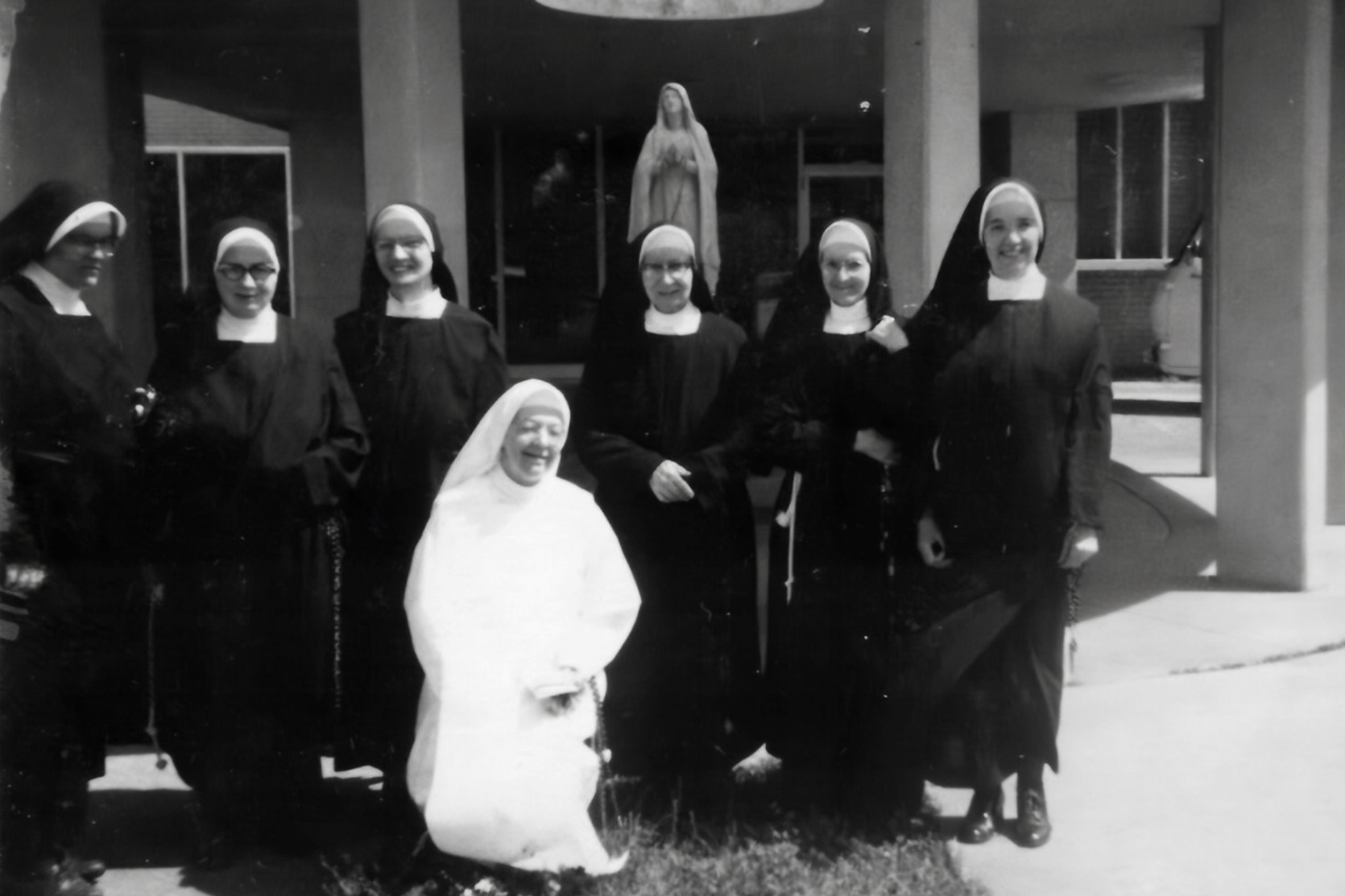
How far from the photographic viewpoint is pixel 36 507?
377 cm

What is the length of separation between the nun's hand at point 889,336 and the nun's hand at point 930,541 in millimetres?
471

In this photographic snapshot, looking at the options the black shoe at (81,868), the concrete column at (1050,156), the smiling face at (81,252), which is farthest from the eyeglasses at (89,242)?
the concrete column at (1050,156)

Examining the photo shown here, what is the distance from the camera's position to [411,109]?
6207 mm

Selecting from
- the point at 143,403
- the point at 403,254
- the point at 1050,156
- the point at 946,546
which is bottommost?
the point at 946,546

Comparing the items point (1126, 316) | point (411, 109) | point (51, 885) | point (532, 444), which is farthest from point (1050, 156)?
point (51, 885)

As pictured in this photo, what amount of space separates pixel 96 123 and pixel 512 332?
7251mm

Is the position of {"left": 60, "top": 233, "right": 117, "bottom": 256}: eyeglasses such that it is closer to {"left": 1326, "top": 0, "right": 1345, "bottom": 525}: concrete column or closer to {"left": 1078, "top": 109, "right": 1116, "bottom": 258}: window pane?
{"left": 1326, "top": 0, "right": 1345, "bottom": 525}: concrete column

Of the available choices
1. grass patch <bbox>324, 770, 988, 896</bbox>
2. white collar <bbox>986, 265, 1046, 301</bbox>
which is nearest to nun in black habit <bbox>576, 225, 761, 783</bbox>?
grass patch <bbox>324, 770, 988, 896</bbox>

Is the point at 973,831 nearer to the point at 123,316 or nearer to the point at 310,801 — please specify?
the point at 310,801

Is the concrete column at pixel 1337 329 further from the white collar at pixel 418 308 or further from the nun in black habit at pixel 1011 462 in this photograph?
the white collar at pixel 418 308

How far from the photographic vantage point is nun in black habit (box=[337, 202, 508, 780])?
162 inches

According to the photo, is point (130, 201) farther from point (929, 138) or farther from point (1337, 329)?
point (1337, 329)

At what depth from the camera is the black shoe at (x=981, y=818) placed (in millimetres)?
4184

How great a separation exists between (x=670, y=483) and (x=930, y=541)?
0.73 m
